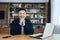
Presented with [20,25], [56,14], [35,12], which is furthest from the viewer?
[35,12]

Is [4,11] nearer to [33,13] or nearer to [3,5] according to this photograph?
[3,5]

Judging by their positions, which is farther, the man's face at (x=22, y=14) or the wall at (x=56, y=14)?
the wall at (x=56, y=14)

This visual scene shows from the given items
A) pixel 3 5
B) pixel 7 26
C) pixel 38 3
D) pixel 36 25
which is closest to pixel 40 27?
pixel 36 25

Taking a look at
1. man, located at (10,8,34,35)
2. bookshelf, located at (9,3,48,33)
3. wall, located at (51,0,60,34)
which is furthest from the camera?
bookshelf, located at (9,3,48,33)

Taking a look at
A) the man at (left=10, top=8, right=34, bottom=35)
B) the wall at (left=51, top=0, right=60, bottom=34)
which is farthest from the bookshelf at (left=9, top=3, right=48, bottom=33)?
the man at (left=10, top=8, right=34, bottom=35)

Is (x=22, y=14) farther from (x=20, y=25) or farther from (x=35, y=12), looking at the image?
(x=35, y=12)

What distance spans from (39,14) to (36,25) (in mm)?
485

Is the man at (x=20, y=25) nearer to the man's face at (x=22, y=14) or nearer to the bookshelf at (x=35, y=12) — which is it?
the man's face at (x=22, y=14)

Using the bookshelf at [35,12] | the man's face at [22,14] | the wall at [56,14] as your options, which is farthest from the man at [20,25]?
the bookshelf at [35,12]

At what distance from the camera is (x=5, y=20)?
5895 millimetres

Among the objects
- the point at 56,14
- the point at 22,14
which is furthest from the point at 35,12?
the point at 22,14

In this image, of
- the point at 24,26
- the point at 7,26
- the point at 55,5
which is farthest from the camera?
the point at 7,26

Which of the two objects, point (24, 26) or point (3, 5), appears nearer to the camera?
point (24, 26)

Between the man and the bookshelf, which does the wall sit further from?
the man
